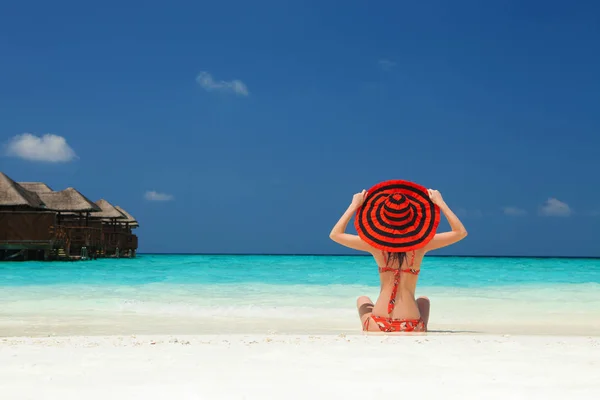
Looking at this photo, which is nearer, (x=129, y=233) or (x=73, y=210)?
(x=73, y=210)

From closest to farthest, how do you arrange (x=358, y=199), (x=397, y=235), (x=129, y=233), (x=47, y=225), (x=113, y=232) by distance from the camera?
(x=397, y=235) < (x=358, y=199) < (x=47, y=225) < (x=113, y=232) < (x=129, y=233)

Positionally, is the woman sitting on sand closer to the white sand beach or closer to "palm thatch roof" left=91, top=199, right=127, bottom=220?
the white sand beach

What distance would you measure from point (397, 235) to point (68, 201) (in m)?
29.9

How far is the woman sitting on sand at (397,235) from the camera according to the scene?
504 centimetres

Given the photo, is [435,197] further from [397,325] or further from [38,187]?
[38,187]

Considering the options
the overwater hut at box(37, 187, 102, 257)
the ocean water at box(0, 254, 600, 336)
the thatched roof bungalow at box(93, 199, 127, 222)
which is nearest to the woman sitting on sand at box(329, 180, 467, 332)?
the ocean water at box(0, 254, 600, 336)

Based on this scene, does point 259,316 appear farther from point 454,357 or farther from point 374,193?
point 454,357

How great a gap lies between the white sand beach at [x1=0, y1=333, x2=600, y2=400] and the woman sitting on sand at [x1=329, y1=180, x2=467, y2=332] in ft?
0.98

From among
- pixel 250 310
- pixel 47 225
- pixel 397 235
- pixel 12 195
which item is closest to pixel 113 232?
pixel 47 225

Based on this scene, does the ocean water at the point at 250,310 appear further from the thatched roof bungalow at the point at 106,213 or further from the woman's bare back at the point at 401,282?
the thatched roof bungalow at the point at 106,213

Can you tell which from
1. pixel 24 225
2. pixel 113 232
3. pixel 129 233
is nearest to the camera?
pixel 24 225

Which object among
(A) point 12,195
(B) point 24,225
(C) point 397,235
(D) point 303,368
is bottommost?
(D) point 303,368

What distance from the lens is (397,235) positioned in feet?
16.6

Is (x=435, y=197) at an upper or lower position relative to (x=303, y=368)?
upper
